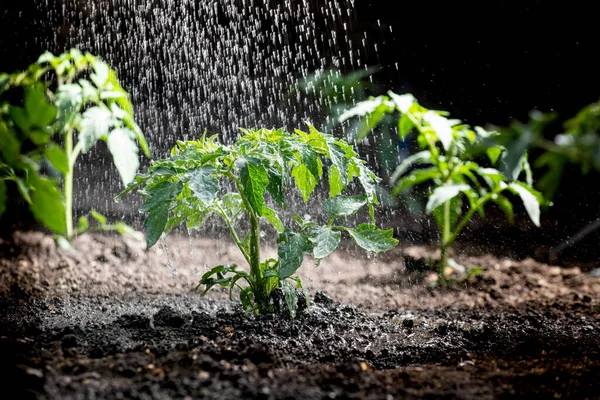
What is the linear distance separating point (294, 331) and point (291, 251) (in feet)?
0.75

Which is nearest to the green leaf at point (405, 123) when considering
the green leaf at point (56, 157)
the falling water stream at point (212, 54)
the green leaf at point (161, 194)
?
the green leaf at point (161, 194)

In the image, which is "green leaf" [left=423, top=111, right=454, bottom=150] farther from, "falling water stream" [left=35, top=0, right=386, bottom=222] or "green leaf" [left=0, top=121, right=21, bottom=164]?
"falling water stream" [left=35, top=0, right=386, bottom=222]

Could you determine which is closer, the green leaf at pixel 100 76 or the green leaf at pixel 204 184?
the green leaf at pixel 204 184

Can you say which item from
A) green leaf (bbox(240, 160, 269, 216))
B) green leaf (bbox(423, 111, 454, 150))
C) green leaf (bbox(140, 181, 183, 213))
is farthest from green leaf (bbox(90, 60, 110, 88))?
green leaf (bbox(423, 111, 454, 150))

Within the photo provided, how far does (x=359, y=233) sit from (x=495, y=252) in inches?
47.1

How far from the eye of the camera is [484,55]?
2.74 metres

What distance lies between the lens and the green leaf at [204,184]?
989 millimetres

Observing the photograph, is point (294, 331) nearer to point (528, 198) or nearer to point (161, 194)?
point (161, 194)

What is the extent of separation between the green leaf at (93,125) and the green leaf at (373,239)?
0.65 metres

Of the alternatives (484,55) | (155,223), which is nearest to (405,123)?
(155,223)

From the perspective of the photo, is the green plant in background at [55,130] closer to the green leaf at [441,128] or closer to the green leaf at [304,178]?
the green leaf at [304,178]

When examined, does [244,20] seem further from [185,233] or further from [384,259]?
[384,259]

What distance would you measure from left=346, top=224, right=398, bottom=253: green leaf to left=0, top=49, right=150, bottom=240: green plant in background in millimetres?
584

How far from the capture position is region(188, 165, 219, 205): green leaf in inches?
38.9
